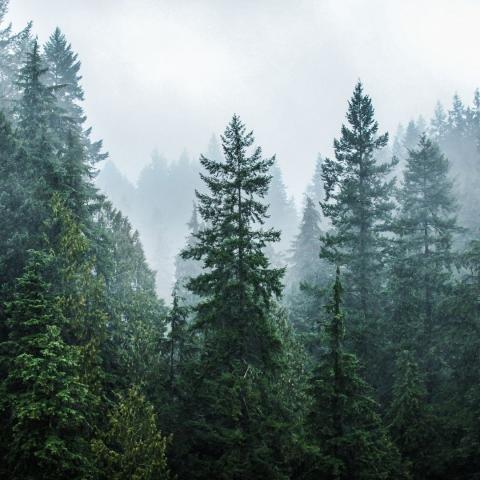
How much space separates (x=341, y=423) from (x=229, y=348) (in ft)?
14.3

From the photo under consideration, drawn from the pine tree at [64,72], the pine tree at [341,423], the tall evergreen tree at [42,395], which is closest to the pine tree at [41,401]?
the tall evergreen tree at [42,395]

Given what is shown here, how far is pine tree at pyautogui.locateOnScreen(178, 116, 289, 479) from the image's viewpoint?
13.8m

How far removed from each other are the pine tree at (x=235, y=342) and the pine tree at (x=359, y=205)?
26.8 feet

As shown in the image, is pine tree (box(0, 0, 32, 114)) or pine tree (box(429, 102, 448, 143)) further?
pine tree (box(429, 102, 448, 143))

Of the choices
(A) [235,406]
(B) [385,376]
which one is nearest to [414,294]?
(B) [385,376]

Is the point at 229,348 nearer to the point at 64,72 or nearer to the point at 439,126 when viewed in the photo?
the point at 64,72

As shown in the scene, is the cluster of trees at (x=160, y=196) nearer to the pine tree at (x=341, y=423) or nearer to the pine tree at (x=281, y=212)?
the pine tree at (x=281, y=212)

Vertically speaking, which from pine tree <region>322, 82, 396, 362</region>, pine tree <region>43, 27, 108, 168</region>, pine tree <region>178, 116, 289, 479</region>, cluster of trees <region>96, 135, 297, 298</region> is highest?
cluster of trees <region>96, 135, 297, 298</region>

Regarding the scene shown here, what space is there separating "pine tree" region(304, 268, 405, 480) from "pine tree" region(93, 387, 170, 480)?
4602 mm

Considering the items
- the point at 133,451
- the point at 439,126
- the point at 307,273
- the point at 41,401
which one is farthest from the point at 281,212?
the point at 41,401

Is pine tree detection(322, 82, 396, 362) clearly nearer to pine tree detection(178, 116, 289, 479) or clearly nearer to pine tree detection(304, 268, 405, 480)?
pine tree detection(178, 116, 289, 479)

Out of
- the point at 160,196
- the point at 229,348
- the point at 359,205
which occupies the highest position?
the point at 160,196

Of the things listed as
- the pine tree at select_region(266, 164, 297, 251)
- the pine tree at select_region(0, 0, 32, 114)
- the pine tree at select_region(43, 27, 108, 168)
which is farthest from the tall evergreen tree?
the pine tree at select_region(266, 164, 297, 251)

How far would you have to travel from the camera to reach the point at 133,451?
40.2 feet
